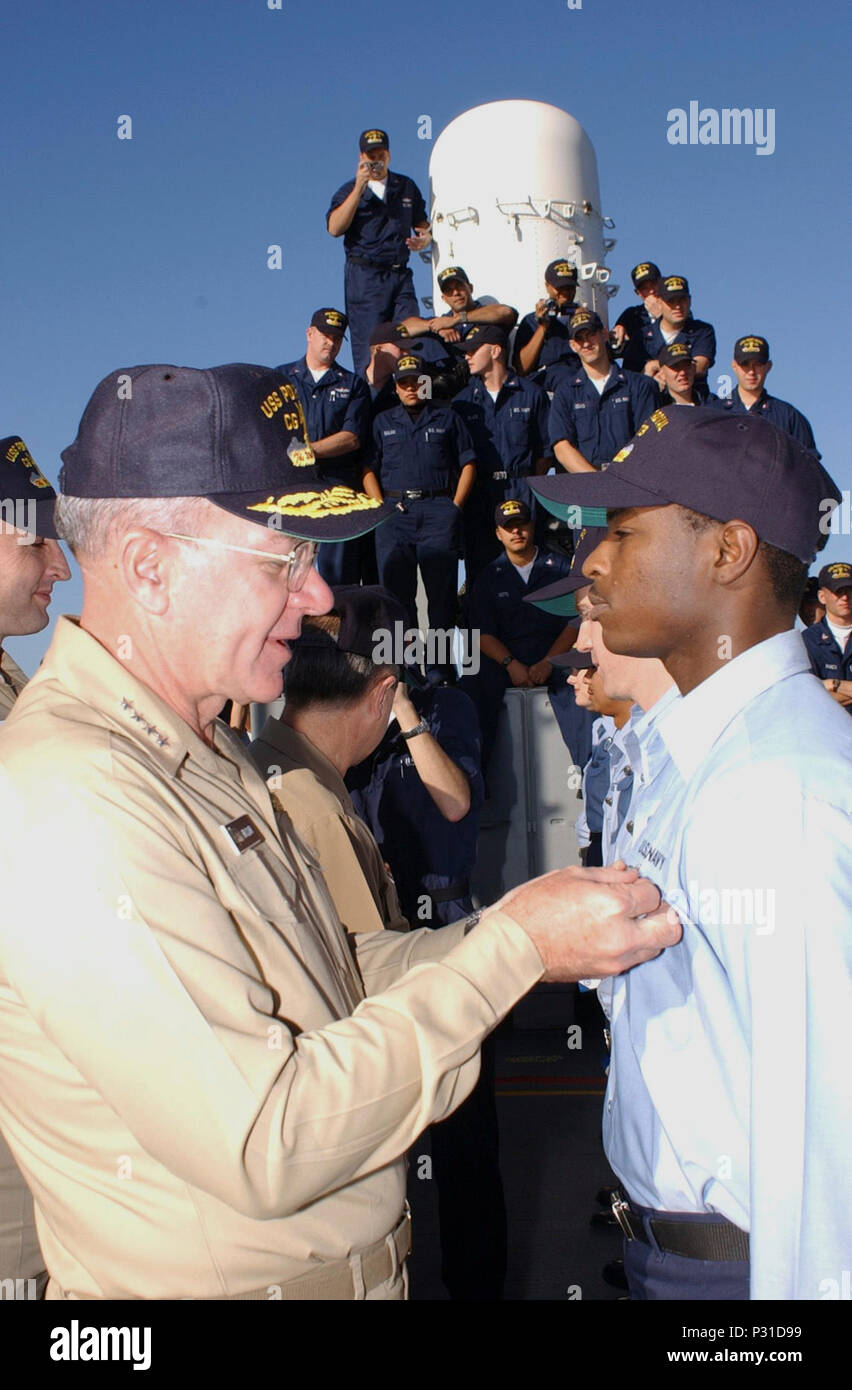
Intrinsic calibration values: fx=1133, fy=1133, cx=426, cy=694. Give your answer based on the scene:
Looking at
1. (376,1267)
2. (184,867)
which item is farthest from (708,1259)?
(184,867)

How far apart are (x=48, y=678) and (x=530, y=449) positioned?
325 inches

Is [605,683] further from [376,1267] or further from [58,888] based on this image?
[58,888]

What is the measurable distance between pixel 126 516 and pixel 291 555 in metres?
0.26

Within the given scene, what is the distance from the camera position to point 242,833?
1.67 metres

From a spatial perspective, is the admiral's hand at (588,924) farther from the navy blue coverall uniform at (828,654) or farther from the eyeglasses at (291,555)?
the navy blue coverall uniform at (828,654)

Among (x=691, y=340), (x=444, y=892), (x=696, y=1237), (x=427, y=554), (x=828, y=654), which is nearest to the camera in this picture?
(x=696, y=1237)

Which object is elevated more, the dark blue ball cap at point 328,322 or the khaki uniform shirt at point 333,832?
the dark blue ball cap at point 328,322

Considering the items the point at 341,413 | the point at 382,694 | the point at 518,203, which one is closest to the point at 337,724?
the point at 382,694

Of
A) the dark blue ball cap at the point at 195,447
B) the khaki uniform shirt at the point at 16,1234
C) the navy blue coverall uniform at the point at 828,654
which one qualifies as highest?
the dark blue ball cap at the point at 195,447

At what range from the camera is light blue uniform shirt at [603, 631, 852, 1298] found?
146 cm

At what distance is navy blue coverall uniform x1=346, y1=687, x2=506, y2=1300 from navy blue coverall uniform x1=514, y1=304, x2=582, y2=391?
5.58 meters

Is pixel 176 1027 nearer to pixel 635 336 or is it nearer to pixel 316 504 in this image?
pixel 316 504

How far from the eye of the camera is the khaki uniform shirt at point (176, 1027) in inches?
52.6

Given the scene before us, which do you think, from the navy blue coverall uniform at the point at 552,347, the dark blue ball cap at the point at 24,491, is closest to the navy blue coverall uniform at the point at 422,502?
the navy blue coverall uniform at the point at 552,347
